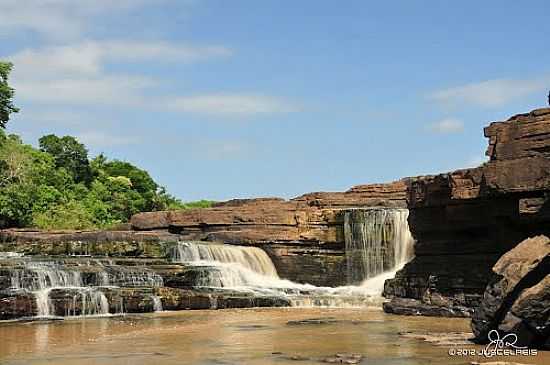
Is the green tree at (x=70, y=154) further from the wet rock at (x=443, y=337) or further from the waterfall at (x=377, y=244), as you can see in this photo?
the wet rock at (x=443, y=337)

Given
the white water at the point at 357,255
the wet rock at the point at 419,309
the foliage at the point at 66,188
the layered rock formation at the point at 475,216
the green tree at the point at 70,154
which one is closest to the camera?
the layered rock formation at the point at 475,216

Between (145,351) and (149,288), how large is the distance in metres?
9.68

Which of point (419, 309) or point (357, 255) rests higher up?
point (357, 255)

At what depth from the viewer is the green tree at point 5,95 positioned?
143 ft

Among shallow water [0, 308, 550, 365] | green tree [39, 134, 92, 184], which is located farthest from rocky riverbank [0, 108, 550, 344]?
green tree [39, 134, 92, 184]

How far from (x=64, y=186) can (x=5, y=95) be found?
7712 millimetres

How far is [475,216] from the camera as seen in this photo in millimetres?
17438

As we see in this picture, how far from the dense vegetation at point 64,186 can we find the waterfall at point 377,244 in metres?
19.1

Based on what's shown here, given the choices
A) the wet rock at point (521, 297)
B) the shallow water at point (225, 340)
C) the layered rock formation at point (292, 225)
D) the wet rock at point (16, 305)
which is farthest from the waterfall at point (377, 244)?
the wet rock at point (521, 297)

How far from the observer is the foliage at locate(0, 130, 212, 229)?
1590 inches

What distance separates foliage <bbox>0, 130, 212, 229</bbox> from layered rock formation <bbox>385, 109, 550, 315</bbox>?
25.2 meters
